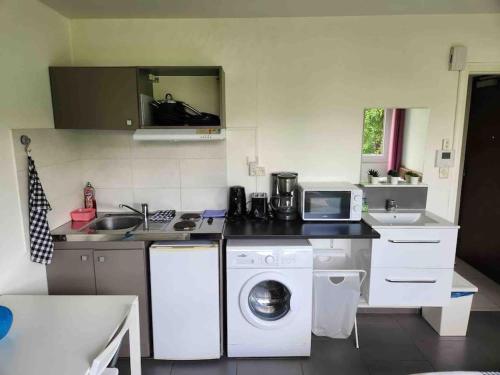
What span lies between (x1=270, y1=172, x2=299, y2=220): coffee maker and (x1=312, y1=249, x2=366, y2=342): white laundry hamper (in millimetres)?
462

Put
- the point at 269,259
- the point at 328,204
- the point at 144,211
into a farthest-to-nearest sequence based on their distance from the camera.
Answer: the point at 144,211
the point at 328,204
the point at 269,259

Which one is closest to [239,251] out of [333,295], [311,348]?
[333,295]

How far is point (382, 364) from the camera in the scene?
2221mm

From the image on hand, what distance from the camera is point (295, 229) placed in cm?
227

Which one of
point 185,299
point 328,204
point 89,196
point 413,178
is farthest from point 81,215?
point 413,178

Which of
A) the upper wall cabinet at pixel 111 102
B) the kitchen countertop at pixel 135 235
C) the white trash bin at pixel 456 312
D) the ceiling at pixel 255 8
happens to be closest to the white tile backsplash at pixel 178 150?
the upper wall cabinet at pixel 111 102

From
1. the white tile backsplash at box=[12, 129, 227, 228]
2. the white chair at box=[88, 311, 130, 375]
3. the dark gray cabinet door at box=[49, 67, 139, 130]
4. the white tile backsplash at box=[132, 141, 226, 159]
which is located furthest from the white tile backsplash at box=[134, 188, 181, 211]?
the white chair at box=[88, 311, 130, 375]

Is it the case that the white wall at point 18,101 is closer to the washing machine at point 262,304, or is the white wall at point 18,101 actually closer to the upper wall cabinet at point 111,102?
the upper wall cabinet at point 111,102

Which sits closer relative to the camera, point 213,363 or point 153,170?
point 213,363

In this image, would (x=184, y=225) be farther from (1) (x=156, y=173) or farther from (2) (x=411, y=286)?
(2) (x=411, y=286)

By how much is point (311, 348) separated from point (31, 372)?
1.80 meters

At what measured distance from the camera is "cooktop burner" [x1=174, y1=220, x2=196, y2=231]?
2.21 meters

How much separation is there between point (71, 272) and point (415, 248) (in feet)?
7.63

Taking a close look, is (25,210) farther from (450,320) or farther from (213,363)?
(450,320)
